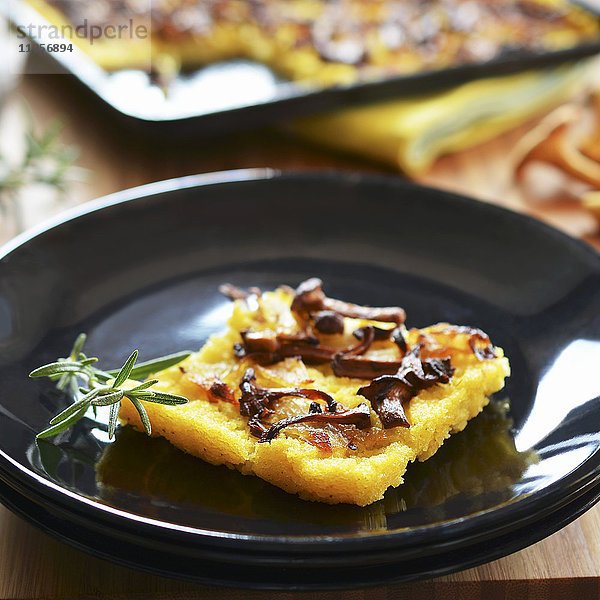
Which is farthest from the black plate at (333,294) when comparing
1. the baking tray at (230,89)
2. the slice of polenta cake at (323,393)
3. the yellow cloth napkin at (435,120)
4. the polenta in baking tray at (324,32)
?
the polenta in baking tray at (324,32)

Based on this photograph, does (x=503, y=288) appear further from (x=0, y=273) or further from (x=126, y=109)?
(x=126, y=109)

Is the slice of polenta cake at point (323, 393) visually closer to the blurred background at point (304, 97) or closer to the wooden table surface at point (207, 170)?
the wooden table surface at point (207, 170)

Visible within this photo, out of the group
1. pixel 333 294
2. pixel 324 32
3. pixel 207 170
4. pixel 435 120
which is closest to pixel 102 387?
pixel 333 294

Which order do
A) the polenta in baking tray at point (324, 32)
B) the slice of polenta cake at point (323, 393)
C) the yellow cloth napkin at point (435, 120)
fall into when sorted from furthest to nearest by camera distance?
1. the polenta in baking tray at point (324, 32)
2. the yellow cloth napkin at point (435, 120)
3. the slice of polenta cake at point (323, 393)

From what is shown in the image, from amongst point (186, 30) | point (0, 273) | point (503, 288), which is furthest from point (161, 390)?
point (186, 30)

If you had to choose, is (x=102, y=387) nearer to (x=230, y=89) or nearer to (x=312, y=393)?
(x=312, y=393)

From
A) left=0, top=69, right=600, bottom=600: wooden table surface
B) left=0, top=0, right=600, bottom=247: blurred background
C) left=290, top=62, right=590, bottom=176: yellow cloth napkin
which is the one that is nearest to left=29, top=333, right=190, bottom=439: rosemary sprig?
left=0, top=69, right=600, bottom=600: wooden table surface

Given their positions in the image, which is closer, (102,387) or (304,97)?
(102,387)
